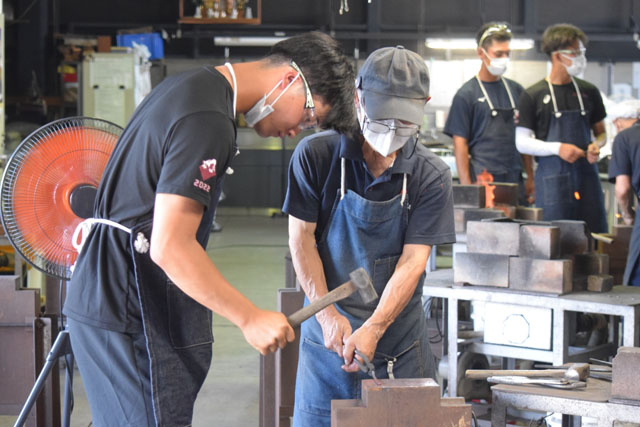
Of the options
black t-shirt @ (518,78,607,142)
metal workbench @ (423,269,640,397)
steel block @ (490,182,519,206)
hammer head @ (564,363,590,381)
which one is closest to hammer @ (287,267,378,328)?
hammer head @ (564,363,590,381)

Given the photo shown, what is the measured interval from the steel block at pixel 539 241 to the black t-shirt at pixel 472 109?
165 centimetres

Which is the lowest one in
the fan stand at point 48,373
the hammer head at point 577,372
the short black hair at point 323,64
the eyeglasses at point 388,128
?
the fan stand at point 48,373

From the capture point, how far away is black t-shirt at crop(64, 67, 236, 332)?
152 cm

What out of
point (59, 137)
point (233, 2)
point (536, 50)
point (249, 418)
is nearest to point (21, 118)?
point (233, 2)

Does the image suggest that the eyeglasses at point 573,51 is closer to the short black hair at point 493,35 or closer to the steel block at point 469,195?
the short black hair at point 493,35

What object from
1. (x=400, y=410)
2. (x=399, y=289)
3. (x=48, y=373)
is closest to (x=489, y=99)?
(x=399, y=289)

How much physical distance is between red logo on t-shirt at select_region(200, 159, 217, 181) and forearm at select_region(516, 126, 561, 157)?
10.1 ft

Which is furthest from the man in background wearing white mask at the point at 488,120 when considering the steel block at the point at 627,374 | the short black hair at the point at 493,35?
the steel block at the point at 627,374

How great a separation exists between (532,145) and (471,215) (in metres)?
0.80

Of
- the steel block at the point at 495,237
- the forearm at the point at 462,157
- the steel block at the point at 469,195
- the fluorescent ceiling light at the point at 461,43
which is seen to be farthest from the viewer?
the fluorescent ceiling light at the point at 461,43

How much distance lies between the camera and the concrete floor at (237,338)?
3.90 metres

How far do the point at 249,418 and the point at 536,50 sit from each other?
8.47 m

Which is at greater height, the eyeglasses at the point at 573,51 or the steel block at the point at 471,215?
the eyeglasses at the point at 573,51

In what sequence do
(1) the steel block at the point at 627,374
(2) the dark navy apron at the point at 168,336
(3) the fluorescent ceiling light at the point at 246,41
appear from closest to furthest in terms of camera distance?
1. (2) the dark navy apron at the point at 168,336
2. (1) the steel block at the point at 627,374
3. (3) the fluorescent ceiling light at the point at 246,41
